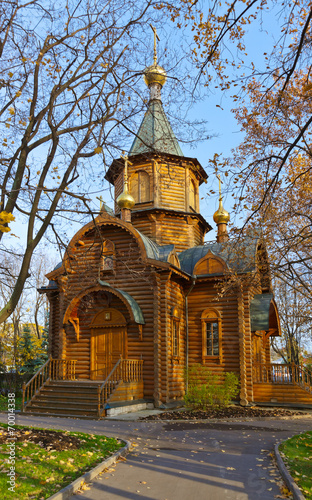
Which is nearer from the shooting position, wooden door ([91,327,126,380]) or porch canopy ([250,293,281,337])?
wooden door ([91,327,126,380])

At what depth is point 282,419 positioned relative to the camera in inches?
515

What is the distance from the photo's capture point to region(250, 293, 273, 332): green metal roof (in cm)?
1669

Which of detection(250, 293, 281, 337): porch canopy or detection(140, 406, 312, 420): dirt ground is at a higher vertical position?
detection(250, 293, 281, 337): porch canopy

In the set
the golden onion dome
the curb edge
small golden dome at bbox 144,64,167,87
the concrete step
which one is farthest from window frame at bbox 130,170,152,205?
the curb edge

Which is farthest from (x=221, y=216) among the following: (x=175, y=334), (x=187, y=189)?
(x=175, y=334)

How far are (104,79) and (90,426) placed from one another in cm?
802

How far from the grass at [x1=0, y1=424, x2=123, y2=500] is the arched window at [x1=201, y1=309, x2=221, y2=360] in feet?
31.2

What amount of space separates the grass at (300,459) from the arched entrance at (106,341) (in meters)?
7.70

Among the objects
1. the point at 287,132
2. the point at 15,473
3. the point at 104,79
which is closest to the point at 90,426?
the point at 15,473

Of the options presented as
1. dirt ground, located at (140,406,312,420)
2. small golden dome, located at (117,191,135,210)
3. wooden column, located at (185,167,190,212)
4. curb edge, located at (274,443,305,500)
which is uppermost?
wooden column, located at (185,167,190,212)

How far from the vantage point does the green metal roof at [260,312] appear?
657 inches

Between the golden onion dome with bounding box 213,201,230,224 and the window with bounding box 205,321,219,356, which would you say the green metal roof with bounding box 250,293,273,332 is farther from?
the golden onion dome with bounding box 213,201,230,224

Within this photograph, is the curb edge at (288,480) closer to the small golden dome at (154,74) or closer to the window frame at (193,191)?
the small golden dome at (154,74)

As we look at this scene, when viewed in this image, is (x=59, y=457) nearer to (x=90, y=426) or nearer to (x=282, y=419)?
(x=90, y=426)
